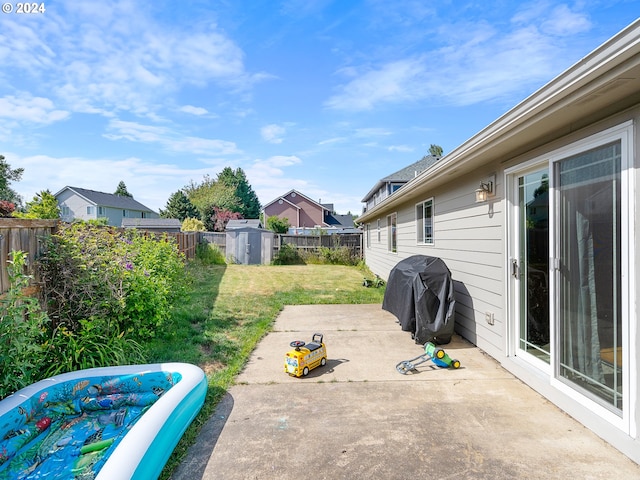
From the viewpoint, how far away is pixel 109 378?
2.98 m

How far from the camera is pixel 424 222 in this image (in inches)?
268

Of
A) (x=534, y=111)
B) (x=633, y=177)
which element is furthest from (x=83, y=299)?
(x=633, y=177)

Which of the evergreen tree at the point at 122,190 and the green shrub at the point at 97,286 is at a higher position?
the evergreen tree at the point at 122,190

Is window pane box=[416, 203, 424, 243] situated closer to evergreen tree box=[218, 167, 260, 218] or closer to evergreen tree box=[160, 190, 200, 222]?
evergreen tree box=[160, 190, 200, 222]

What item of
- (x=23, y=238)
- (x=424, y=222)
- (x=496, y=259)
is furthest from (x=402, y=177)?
(x=23, y=238)

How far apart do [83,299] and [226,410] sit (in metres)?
2.11

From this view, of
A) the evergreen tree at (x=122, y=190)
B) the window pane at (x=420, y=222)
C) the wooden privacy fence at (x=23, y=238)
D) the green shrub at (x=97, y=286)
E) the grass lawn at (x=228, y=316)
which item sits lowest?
the grass lawn at (x=228, y=316)

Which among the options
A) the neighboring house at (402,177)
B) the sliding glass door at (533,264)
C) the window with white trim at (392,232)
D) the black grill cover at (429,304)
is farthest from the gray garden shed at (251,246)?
the sliding glass door at (533,264)

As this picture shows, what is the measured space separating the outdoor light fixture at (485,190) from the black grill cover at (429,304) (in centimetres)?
106

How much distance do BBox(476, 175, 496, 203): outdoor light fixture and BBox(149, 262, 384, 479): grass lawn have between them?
11.7 feet

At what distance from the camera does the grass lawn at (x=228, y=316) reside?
3.55m

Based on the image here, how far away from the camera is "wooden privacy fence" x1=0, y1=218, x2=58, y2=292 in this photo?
2.85m

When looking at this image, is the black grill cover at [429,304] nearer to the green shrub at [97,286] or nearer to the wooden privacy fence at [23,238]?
the green shrub at [97,286]

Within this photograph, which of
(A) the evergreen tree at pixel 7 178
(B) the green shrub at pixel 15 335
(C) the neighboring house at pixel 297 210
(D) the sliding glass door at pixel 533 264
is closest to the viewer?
(B) the green shrub at pixel 15 335
